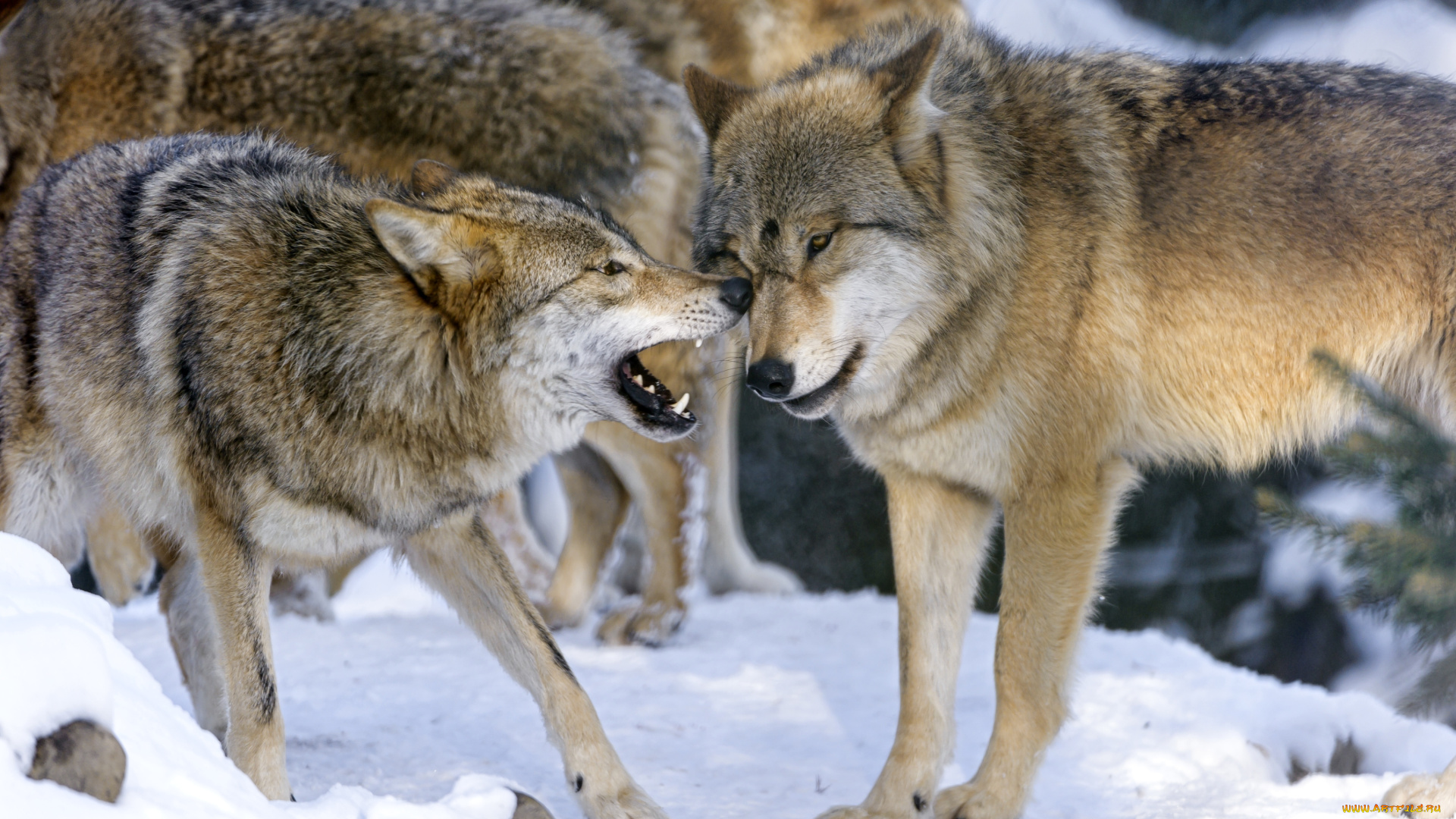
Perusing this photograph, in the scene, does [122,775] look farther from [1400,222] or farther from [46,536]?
[1400,222]

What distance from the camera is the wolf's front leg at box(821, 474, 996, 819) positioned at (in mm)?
3305

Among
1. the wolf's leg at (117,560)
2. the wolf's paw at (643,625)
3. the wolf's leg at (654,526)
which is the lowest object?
the wolf's leg at (117,560)

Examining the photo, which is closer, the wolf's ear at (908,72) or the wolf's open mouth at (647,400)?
the wolf's open mouth at (647,400)

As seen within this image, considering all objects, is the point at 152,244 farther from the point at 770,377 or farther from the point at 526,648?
the point at 770,377

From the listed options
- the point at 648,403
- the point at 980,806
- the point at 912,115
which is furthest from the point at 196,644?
the point at 912,115

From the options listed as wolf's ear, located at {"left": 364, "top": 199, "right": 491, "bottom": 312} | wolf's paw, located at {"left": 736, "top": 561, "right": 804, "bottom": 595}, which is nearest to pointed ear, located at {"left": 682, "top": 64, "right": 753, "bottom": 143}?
wolf's ear, located at {"left": 364, "top": 199, "right": 491, "bottom": 312}

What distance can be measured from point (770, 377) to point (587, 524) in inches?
96.3

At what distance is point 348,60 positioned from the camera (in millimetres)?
4699

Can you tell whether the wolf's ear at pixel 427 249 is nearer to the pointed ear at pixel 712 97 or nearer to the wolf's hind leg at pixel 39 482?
the pointed ear at pixel 712 97

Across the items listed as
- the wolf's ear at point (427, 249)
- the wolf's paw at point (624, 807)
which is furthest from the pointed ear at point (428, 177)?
the wolf's paw at point (624, 807)

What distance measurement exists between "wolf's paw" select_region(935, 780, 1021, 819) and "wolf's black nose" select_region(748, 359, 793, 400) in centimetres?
120

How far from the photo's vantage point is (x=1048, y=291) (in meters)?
3.27

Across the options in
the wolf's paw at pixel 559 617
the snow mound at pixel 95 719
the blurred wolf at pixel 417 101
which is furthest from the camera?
A: the wolf's paw at pixel 559 617

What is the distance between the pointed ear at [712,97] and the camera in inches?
139
